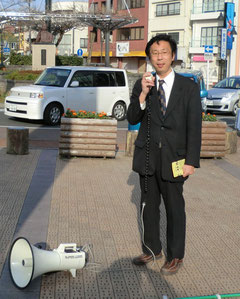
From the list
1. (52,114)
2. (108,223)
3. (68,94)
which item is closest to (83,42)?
(68,94)

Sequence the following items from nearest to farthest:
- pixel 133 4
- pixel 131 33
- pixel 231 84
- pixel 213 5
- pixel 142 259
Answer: pixel 142 259, pixel 231 84, pixel 213 5, pixel 133 4, pixel 131 33

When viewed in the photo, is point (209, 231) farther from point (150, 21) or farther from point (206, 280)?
point (150, 21)

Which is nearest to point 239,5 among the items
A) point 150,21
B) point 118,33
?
point 150,21

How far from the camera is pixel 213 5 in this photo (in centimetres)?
5069

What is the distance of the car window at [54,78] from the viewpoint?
1570 cm

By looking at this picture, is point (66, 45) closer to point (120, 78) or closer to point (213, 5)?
point (213, 5)

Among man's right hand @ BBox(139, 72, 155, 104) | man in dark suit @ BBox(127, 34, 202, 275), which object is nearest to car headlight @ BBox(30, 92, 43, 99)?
man in dark suit @ BBox(127, 34, 202, 275)

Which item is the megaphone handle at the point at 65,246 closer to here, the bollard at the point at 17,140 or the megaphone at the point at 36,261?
the megaphone at the point at 36,261

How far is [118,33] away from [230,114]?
39539 mm

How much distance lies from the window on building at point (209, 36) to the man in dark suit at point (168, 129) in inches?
1896

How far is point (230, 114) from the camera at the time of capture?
2270 centimetres

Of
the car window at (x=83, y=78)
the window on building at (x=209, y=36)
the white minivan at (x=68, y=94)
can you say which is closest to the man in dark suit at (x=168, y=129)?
the white minivan at (x=68, y=94)

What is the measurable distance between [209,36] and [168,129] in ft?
160

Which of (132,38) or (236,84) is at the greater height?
(132,38)
